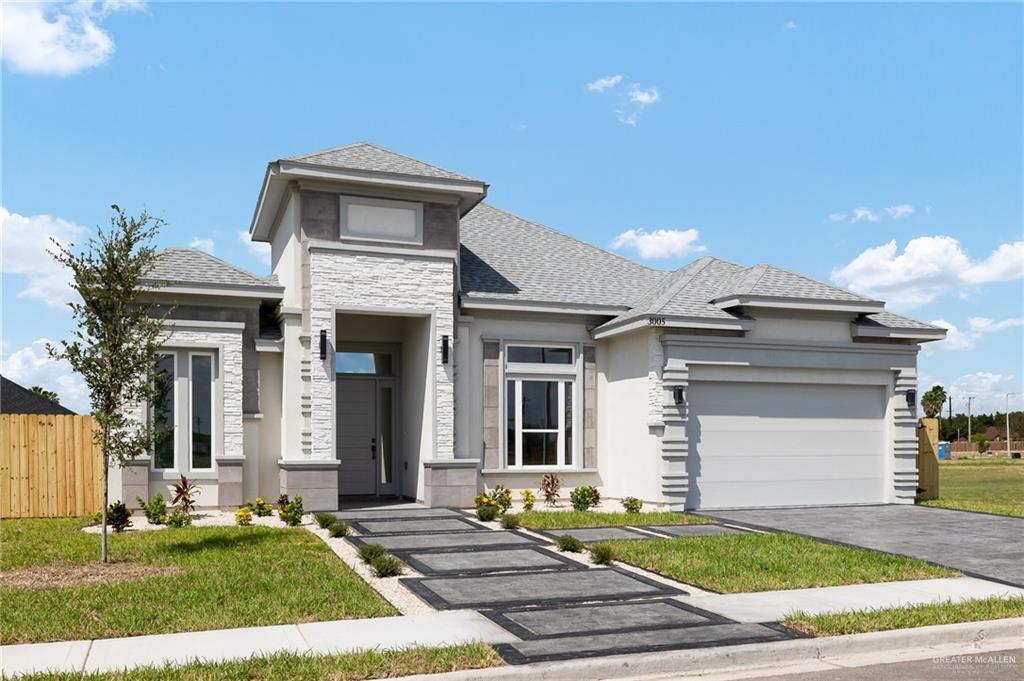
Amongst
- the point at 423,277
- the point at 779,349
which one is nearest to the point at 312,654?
the point at 423,277

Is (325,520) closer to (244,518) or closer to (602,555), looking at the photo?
(244,518)

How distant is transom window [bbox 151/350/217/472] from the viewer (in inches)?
674

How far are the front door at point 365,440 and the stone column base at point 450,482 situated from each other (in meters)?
2.44

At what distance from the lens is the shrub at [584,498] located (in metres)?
17.7

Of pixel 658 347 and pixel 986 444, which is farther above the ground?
pixel 658 347

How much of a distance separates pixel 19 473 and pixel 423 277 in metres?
8.17

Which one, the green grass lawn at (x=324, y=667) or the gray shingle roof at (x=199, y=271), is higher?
the gray shingle roof at (x=199, y=271)

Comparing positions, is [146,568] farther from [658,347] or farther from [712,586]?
[658,347]

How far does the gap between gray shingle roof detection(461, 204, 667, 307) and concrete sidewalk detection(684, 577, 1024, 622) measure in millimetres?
10036

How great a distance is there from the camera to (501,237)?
2234 cm

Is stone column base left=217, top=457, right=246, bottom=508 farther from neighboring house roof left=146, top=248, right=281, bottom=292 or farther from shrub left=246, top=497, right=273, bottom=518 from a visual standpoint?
neighboring house roof left=146, top=248, right=281, bottom=292

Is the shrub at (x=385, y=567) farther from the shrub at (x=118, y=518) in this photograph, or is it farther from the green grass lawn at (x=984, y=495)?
the green grass lawn at (x=984, y=495)

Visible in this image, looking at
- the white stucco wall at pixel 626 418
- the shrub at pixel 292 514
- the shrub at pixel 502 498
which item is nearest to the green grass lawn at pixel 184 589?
the shrub at pixel 292 514

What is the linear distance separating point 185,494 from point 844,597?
11.6 metres
